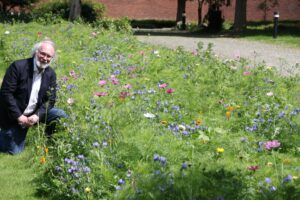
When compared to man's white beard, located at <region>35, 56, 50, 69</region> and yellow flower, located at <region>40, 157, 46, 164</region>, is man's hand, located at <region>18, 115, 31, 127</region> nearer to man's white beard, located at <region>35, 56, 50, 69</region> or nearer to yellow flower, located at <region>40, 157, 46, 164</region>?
man's white beard, located at <region>35, 56, 50, 69</region>

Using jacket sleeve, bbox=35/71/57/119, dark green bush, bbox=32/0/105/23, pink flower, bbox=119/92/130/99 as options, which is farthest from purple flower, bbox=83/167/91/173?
dark green bush, bbox=32/0/105/23

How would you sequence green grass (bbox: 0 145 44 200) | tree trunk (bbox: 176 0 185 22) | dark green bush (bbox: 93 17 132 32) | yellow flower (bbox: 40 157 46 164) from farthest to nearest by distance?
tree trunk (bbox: 176 0 185 22) → dark green bush (bbox: 93 17 132 32) → yellow flower (bbox: 40 157 46 164) → green grass (bbox: 0 145 44 200)

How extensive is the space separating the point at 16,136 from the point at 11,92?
18.7 inches

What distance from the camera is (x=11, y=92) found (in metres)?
5.78

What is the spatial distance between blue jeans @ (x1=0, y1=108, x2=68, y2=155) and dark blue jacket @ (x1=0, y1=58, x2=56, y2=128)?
7cm

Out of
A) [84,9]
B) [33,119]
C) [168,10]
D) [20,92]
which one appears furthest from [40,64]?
[168,10]

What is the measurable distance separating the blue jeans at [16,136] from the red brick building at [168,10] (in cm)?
3702

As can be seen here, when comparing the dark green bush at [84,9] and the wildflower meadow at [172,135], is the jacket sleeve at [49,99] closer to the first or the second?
the wildflower meadow at [172,135]

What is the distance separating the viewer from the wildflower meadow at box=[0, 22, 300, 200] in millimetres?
3745

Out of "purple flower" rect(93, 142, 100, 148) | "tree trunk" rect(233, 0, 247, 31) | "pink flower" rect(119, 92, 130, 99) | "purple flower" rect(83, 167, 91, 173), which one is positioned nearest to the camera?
"purple flower" rect(83, 167, 91, 173)

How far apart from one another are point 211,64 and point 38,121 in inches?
146

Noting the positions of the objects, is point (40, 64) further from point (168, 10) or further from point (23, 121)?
point (168, 10)

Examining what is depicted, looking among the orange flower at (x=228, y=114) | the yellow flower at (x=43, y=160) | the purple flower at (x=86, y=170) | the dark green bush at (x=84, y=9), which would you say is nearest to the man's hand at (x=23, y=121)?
the yellow flower at (x=43, y=160)

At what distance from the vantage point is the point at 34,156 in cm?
543
